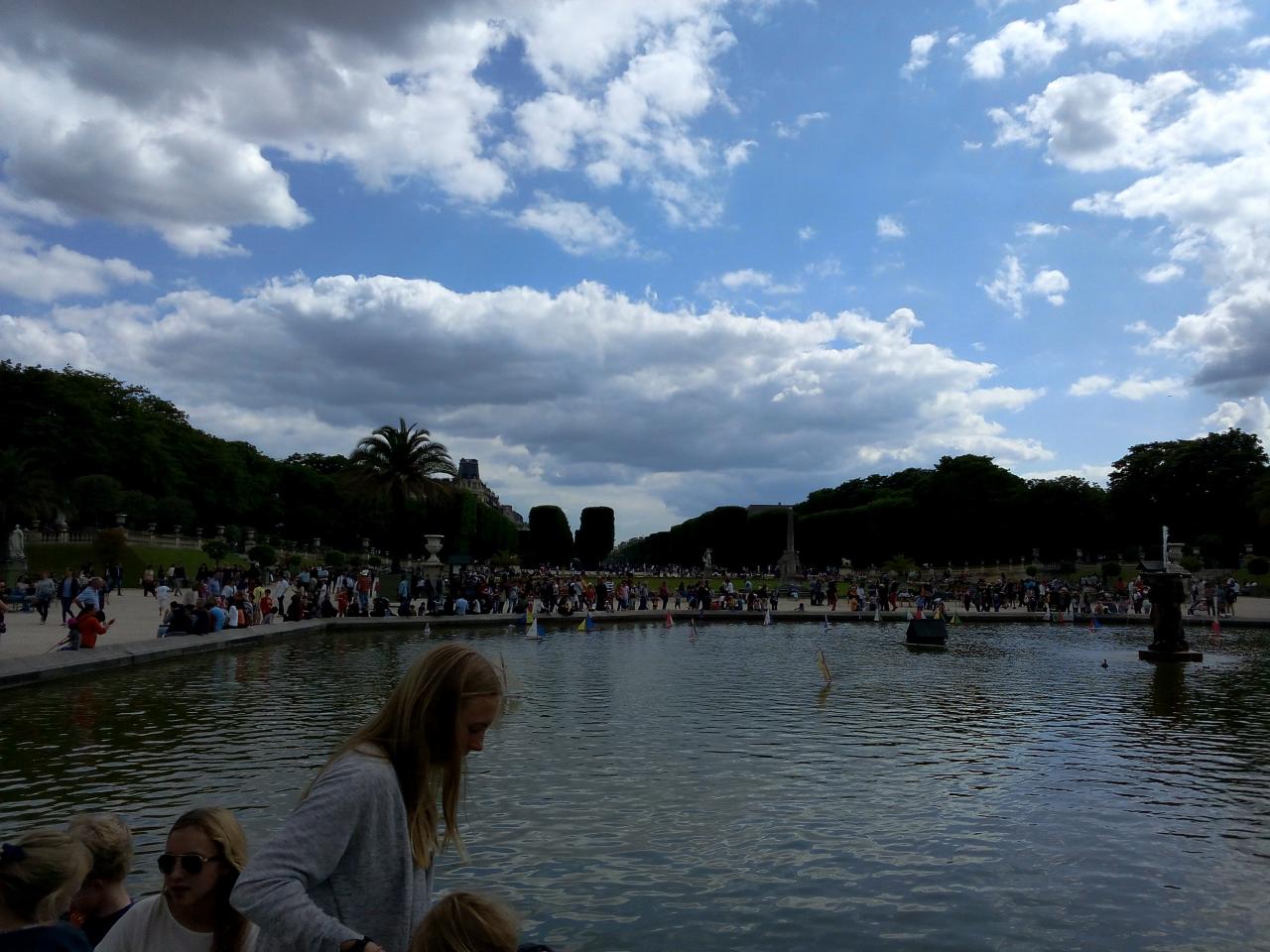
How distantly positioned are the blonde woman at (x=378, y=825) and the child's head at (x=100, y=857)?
53.2 inches

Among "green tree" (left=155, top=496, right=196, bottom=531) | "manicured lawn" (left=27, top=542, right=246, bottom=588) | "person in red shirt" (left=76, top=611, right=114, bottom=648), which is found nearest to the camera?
"person in red shirt" (left=76, top=611, right=114, bottom=648)

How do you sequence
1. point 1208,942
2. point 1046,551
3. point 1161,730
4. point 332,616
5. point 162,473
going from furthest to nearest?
point 1046,551, point 162,473, point 332,616, point 1161,730, point 1208,942

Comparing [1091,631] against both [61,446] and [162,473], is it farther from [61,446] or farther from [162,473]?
[162,473]

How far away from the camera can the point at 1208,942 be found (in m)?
5.94

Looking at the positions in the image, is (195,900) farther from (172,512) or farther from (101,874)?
(172,512)

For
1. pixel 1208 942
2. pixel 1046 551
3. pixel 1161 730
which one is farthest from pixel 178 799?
pixel 1046 551

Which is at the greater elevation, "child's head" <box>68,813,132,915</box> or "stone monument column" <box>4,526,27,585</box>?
"stone monument column" <box>4,526,27,585</box>

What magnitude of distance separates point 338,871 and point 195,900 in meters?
0.50

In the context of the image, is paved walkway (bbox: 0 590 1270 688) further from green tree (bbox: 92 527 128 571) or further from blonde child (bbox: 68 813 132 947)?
blonde child (bbox: 68 813 132 947)

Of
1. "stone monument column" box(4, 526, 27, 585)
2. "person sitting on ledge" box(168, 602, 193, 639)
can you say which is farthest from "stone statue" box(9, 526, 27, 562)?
"person sitting on ledge" box(168, 602, 193, 639)

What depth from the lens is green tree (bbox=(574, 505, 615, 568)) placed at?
126 meters

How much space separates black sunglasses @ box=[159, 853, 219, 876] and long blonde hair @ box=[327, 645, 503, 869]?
0.47 meters

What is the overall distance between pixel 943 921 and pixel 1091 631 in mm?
28542

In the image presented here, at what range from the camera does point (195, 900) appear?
2.67 metres
